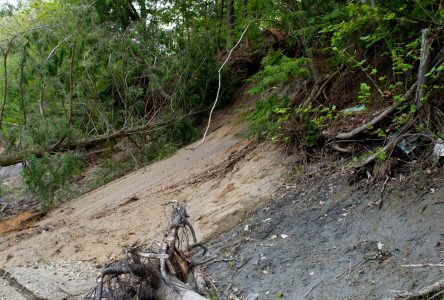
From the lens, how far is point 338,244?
5918mm

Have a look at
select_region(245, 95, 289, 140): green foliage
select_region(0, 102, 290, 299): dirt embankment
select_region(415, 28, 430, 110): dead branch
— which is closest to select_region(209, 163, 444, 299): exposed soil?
select_region(0, 102, 290, 299): dirt embankment

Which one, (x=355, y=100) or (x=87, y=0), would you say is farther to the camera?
(x=87, y=0)

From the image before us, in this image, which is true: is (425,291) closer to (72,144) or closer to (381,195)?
(381,195)

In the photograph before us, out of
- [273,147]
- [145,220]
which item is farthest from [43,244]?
[273,147]

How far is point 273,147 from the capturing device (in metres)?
9.38

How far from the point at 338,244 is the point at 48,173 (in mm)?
7566

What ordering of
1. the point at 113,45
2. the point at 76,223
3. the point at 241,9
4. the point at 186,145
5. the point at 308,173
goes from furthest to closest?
the point at 186,145 < the point at 241,9 < the point at 113,45 < the point at 76,223 < the point at 308,173

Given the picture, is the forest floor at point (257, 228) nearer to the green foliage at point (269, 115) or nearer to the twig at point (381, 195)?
the twig at point (381, 195)

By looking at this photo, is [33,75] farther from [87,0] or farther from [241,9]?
[241,9]

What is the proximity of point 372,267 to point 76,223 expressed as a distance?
20.9ft

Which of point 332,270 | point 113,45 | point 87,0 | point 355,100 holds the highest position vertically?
point 87,0

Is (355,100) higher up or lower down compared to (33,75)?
lower down

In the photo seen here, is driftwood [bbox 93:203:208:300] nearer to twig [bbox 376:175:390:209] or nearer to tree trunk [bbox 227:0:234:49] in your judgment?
twig [bbox 376:175:390:209]

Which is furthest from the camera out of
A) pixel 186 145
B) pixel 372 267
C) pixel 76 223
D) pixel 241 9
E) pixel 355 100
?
pixel 186 145
